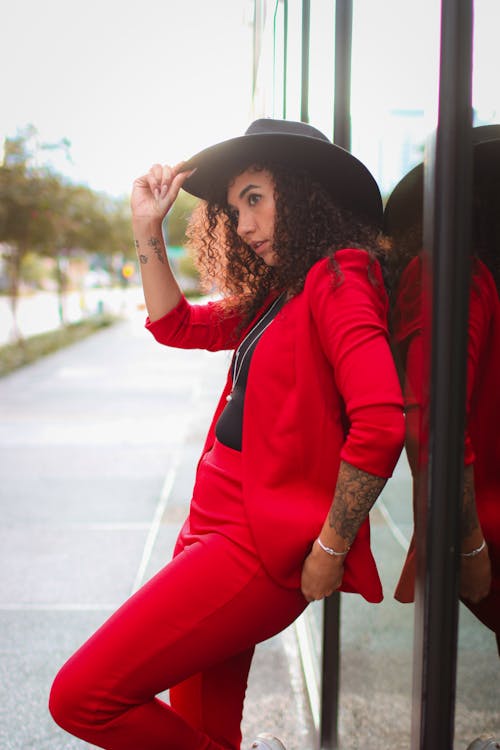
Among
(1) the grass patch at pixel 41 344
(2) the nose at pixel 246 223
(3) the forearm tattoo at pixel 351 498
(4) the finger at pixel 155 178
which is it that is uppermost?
(4) the finger at pixel 155 178

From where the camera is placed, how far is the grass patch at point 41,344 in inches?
537

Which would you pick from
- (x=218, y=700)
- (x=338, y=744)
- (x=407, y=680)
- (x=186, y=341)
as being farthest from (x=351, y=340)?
(x=338, y=744)

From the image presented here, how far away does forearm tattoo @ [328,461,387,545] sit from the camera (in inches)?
62.0

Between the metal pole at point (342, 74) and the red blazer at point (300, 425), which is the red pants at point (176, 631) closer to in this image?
the red blazer at point (300, 425)

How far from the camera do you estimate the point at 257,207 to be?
1886mm

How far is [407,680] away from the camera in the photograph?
97.1 inches

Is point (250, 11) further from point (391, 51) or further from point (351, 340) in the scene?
point (351, 340)

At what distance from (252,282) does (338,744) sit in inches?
60.9

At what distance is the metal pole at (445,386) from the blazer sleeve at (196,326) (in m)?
A: 0.89

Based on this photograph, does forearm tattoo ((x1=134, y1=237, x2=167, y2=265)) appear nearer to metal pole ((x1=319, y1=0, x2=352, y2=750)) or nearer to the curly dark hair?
the curly dark hair

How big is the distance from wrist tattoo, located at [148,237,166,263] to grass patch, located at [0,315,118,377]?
10548mm

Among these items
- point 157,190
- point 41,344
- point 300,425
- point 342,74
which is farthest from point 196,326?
point 41,344

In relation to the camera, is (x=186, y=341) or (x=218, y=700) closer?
(x=218, y=700)

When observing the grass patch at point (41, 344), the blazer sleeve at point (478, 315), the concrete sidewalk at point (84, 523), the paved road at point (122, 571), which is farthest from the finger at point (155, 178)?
the grass patch at point (41, 344)
